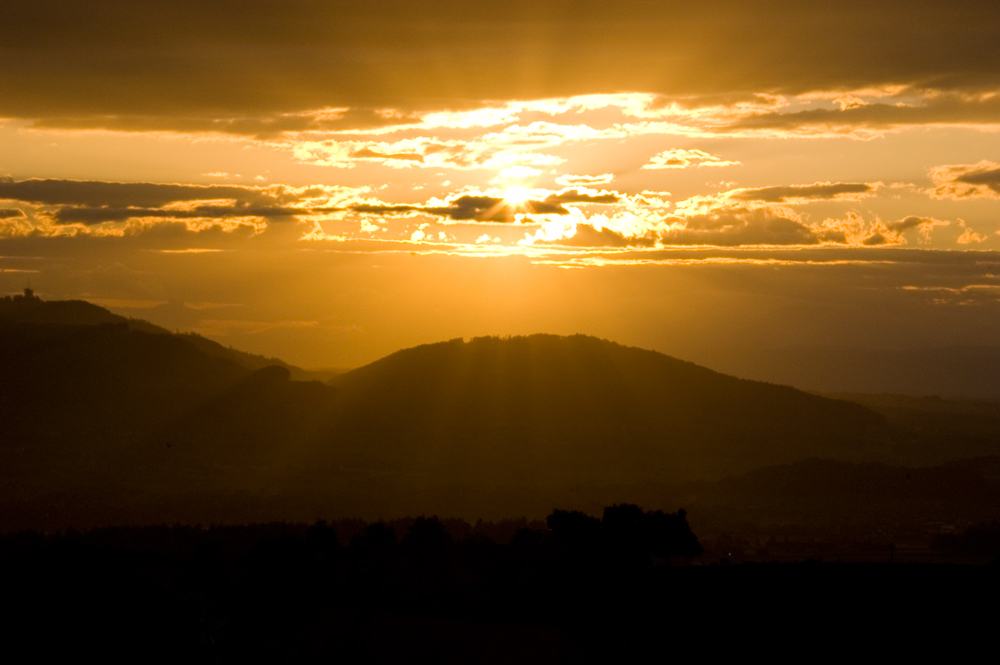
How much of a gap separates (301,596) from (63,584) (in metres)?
14.8

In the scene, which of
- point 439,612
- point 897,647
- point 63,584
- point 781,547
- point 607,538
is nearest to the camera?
point 897,647

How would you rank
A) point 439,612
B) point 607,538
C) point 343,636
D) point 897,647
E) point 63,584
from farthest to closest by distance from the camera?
point 607,538
point 63,584
point 439,612
point 343,636
point 897,647

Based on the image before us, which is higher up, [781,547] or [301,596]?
[301,596]

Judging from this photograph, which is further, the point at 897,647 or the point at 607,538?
the point at 607,538

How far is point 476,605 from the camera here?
6700cm

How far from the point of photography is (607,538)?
81062mm

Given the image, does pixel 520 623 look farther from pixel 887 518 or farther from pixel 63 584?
pixel 887 518

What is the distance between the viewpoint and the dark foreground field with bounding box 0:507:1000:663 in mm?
57250

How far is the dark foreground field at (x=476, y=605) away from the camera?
57.2 meters

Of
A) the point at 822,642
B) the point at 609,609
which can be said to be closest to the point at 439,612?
the point at 609,609

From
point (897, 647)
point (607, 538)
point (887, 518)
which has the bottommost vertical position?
point (887, 518)

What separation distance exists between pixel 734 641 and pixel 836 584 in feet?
38.6

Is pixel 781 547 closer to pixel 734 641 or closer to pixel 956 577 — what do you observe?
pixel 956 577

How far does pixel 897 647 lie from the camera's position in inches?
2165
